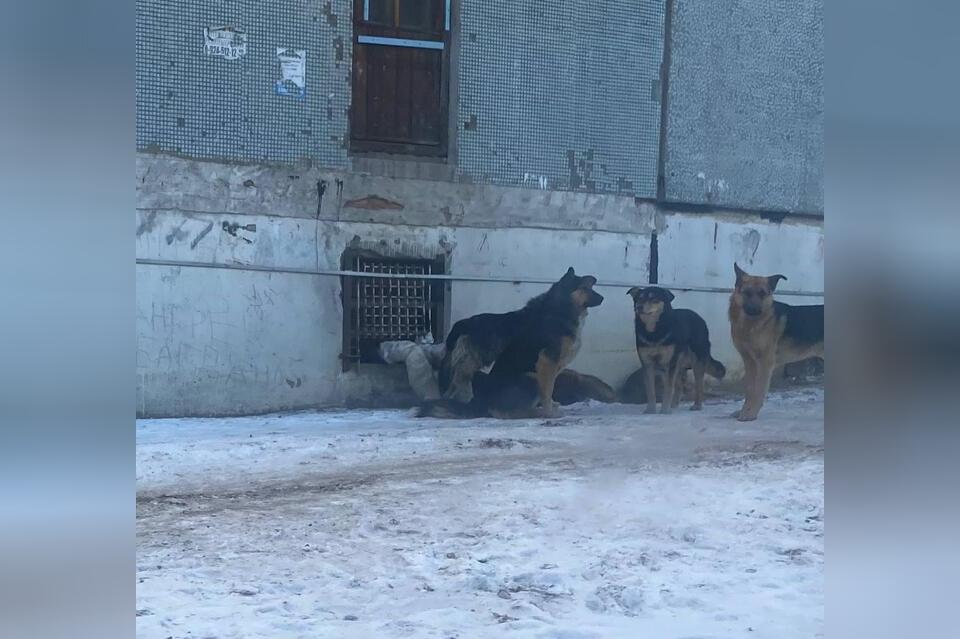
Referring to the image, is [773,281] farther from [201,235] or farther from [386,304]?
[201,235]

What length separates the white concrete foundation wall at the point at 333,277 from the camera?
489 centimetres

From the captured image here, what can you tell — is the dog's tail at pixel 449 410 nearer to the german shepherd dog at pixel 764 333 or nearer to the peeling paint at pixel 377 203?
the peeling paint at pixel 377 203

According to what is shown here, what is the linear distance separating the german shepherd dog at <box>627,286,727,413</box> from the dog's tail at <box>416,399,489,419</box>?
1.11m

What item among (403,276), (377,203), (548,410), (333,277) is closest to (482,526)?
(548,410)

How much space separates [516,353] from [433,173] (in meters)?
1.19

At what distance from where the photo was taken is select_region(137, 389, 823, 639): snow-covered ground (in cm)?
293

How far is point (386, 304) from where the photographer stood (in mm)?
5355

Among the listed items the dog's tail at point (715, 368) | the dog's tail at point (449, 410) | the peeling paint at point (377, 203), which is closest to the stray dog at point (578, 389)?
the dog's tail at point (449, 410)

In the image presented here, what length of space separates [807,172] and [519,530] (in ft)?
11.1

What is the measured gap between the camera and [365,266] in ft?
17.6

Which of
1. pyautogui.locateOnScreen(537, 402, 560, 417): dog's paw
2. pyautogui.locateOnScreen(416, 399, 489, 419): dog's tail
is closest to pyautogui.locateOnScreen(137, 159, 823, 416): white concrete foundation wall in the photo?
pyautogui.locateOnScreen(416, 399, 489, 419): dog's tail

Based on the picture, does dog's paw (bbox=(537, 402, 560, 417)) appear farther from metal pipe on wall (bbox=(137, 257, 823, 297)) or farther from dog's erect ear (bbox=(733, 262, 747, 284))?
dog's erect ear (bbox=(733, 262, 747, 284))
